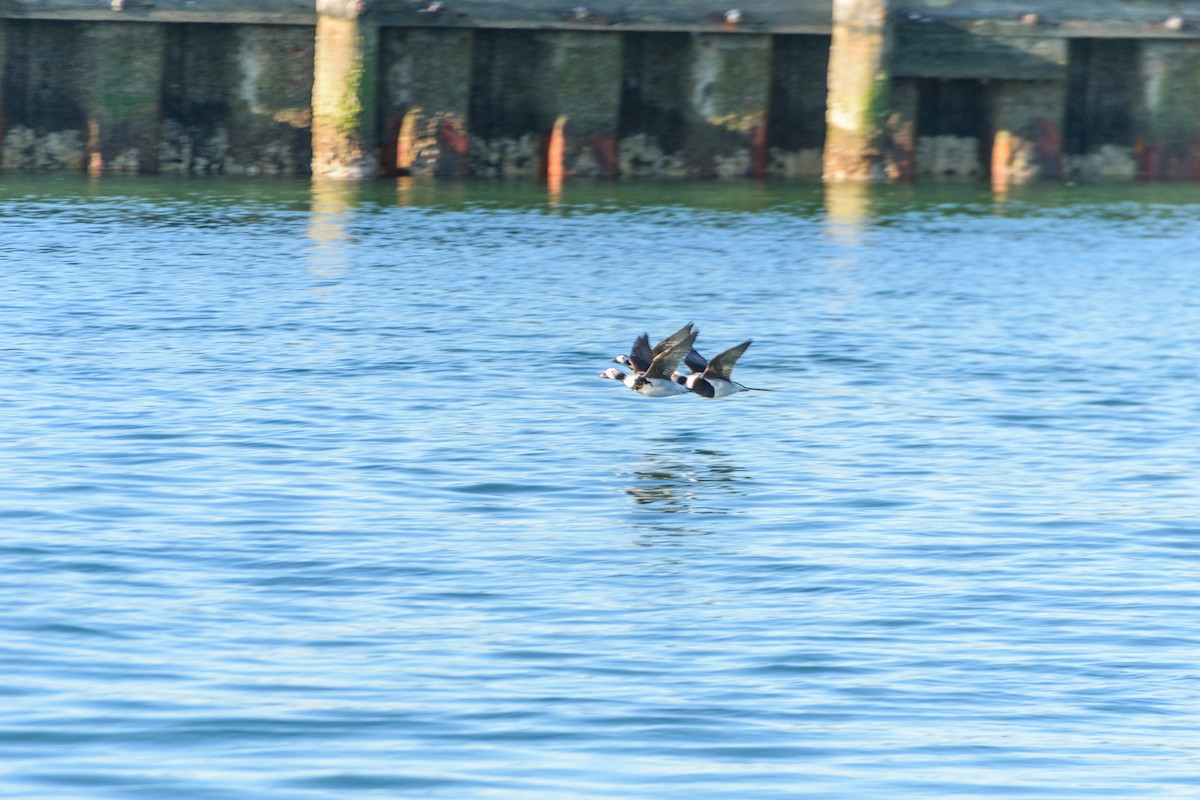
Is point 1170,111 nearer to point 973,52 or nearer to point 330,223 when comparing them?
point 973,52

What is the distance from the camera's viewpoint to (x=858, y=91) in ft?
96.8

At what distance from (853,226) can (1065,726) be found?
65.4 feet

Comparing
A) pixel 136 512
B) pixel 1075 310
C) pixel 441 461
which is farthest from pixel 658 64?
pixel 136 512

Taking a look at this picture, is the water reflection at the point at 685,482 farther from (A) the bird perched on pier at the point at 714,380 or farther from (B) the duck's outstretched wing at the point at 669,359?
(B) the duck's outstretched wing at the point at 669,359

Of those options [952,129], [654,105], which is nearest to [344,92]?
[654,105]

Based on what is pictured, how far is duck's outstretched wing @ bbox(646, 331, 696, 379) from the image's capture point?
47.3 ft

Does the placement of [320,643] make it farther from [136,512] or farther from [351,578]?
[136,512]

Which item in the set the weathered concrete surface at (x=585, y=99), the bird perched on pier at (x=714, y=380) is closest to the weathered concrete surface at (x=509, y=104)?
the weathered concrete surface at (x=585, y=99)

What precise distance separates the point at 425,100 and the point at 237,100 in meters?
3.08

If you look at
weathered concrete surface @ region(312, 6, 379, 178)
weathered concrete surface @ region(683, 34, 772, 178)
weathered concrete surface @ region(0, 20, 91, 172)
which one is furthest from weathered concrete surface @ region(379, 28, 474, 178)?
weathered concrete surface @ region(0, 20, 91, 172)

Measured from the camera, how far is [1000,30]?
99.5 feet

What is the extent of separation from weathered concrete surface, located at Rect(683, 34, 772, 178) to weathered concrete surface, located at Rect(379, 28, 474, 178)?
3.78 m

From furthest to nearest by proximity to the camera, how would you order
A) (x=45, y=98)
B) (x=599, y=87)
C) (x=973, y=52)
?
(x=45, y=98), (x=599, y=87), (x=973, y=52)

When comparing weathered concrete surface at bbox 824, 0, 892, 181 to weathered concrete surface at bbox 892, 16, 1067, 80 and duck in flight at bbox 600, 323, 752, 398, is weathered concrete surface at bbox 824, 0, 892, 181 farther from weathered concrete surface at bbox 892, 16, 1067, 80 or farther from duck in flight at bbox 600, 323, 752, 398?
duck in flight at bbox 600, 323, 752, 398
